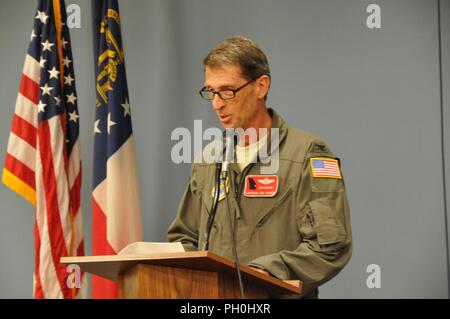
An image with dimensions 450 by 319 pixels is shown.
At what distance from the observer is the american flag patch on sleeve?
304 cm

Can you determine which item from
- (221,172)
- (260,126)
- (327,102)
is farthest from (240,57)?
(327,102)

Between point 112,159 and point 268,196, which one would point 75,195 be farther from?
point 268,196

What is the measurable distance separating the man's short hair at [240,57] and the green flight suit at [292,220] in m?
0.22

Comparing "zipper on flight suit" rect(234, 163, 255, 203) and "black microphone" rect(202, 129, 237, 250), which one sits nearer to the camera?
"black microphone" rect(202, 129, 237, 250)

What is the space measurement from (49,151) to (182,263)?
2262 millimetres

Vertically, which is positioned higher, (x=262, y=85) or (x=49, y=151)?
(x=262, y=85)

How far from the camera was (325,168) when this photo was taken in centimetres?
307

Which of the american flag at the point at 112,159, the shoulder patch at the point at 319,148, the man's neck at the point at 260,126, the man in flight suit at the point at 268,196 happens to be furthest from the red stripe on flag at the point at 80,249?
the shoulder patch at the point at 319,148

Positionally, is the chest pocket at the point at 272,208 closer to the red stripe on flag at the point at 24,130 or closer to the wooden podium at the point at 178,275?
the wooden podium at the point at 178,275

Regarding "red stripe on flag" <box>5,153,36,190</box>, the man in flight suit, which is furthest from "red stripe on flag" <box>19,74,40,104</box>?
the man in flight suit

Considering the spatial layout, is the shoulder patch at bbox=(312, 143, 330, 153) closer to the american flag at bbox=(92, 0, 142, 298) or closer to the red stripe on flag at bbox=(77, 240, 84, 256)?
the american flag at bbox=(92, 0, 142, 298)

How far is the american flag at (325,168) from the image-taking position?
3045 millimetres

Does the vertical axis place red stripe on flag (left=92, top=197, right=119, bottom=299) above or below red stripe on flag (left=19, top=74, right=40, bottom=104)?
below
